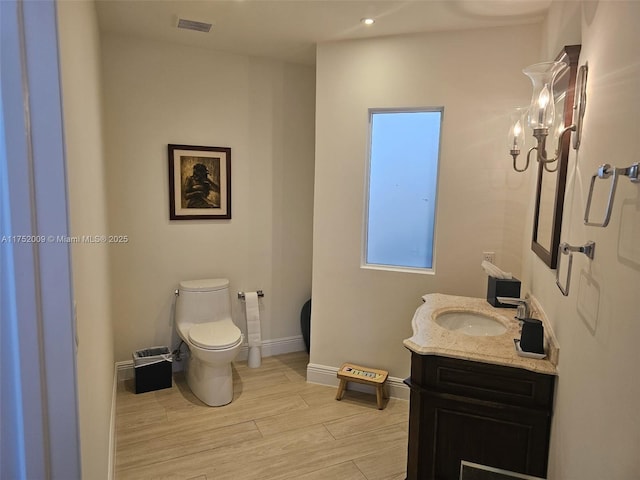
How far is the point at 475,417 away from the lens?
1.92 meters

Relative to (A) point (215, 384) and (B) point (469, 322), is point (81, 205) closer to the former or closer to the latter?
(A) point (215, 384)

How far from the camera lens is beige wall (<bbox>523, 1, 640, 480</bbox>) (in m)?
1.07

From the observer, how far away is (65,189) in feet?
3.01

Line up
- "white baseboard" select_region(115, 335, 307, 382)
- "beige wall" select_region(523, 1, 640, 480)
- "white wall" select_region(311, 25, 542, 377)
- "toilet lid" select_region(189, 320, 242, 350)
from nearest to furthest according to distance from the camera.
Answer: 1. "beige wall" select_region(523, 1, 640, 480)
2. "white wall" select_region(311, 25, 542, 377)
3. "toilet lid" select_region(189, 320, 242, 350)
4. "white baseboard" select_region(115, 335, 307, 382)

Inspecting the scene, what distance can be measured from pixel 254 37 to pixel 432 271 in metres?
2.16

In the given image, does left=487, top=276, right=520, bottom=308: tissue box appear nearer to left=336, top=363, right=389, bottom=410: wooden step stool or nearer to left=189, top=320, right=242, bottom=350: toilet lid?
left=336, top=363, right=389, bottom=410: wooden step stool

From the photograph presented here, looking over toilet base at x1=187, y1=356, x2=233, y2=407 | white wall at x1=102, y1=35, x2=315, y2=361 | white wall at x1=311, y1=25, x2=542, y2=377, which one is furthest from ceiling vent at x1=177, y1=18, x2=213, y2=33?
toilet base at x1=187, y1=356, x2=233, y2=407

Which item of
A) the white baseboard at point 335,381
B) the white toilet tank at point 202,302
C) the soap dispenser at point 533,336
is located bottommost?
the white baseboard at point 335,381

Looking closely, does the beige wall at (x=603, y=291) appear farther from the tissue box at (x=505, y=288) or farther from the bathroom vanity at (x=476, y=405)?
the tissue box at (x=505, y=288)

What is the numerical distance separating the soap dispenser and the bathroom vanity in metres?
0.04

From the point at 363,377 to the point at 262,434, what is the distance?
82 cm

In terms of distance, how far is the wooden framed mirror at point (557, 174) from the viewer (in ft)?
5.97

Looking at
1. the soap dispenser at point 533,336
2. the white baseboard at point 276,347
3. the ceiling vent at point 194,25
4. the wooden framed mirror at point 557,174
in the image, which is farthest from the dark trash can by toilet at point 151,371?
the wooden framed mirror at point 557,174

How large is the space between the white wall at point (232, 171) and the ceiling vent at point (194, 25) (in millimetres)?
423
